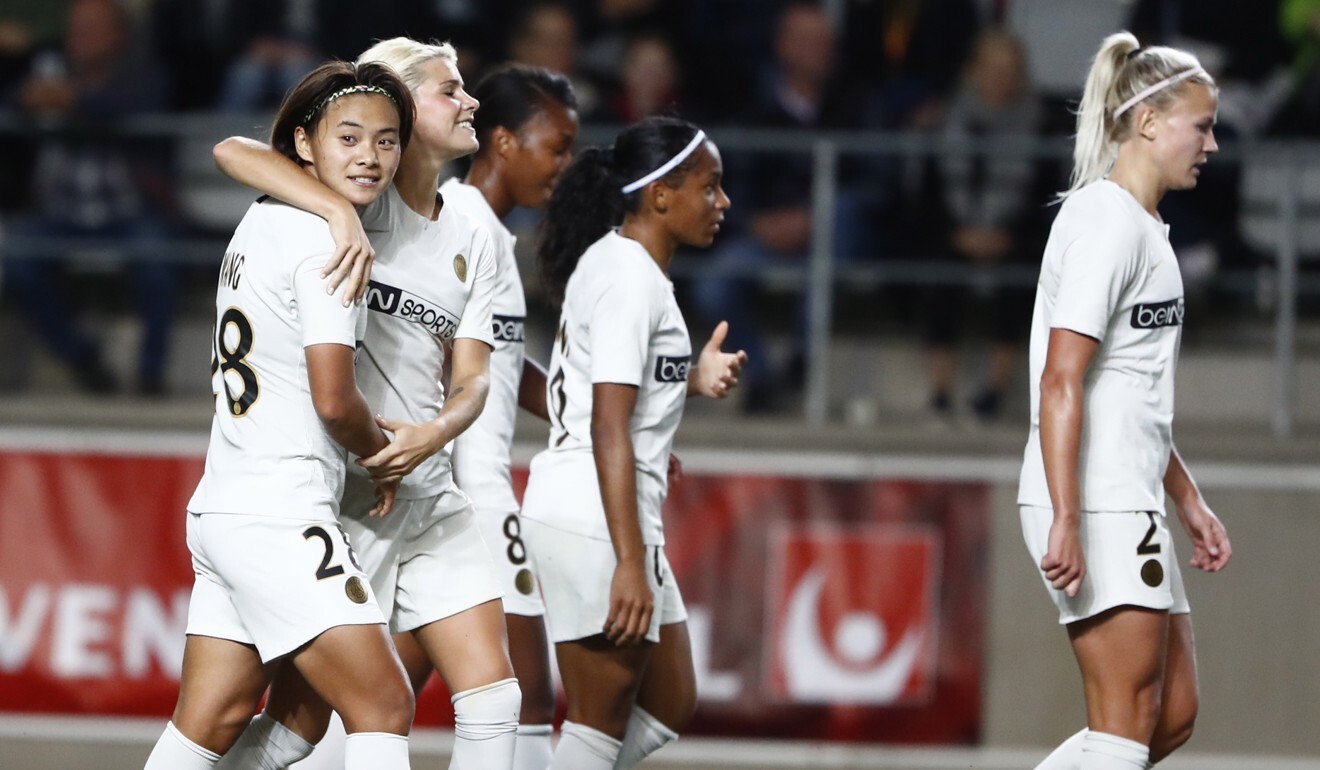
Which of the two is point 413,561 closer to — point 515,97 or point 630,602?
point 630,602

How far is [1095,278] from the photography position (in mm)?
4215

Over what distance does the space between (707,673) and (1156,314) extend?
359 cm

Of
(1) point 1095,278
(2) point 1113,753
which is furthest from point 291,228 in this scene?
(2) point 1113,753

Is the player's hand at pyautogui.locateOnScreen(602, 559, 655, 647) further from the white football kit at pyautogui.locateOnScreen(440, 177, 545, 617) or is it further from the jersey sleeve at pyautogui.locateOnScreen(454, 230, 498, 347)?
the jersey sleeve at pyautogui.locateOnScreen(454, 230, 498, 347)

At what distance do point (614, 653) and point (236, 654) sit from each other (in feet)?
4.07

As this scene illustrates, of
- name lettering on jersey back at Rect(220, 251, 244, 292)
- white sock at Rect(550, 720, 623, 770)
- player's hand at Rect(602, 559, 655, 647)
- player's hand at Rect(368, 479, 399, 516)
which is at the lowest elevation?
white sock at Rect(550, 720, 623, 770)

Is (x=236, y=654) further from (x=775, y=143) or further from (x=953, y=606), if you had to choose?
(x=775, y=143)

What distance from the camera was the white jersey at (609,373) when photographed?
4.61m

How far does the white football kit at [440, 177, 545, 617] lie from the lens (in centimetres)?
496

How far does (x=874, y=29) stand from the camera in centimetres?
896

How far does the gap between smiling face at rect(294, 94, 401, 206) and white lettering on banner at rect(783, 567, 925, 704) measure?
4.04 meters

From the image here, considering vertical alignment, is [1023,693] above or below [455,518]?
below

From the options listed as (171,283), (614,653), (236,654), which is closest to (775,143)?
(171,283)

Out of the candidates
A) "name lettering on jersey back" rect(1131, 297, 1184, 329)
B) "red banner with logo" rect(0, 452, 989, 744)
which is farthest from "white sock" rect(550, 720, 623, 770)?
"red banner with logo" rect(0, 452, 989, 744)
